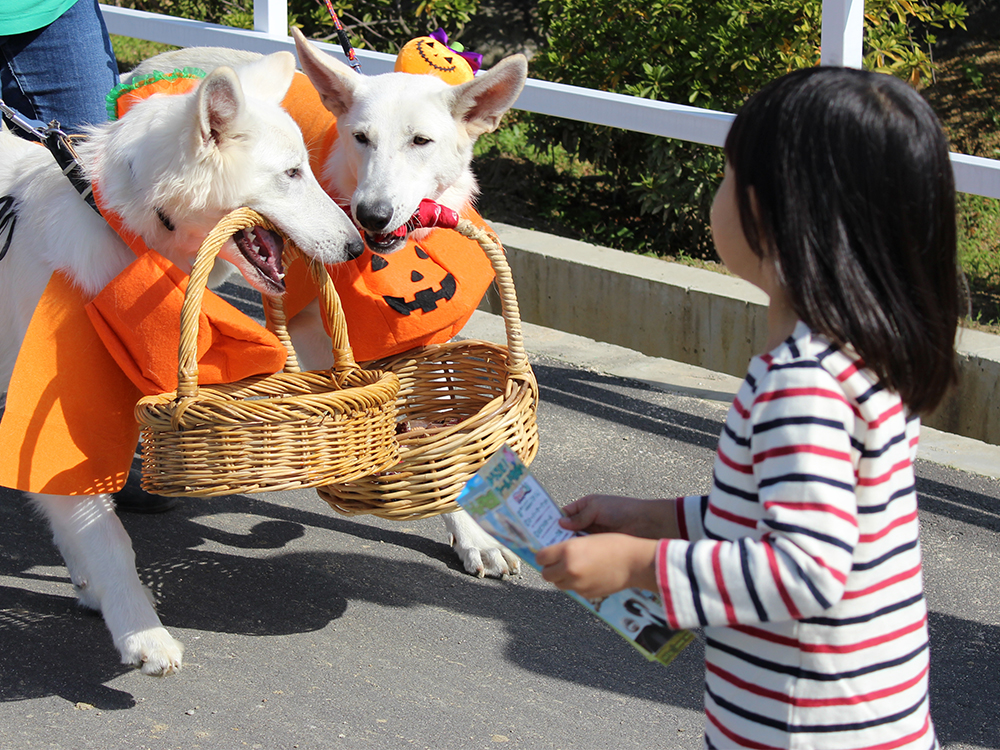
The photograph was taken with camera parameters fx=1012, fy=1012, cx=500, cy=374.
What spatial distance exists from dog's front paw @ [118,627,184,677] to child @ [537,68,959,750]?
155 centimetres

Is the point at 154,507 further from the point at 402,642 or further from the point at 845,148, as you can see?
the point at 845,148

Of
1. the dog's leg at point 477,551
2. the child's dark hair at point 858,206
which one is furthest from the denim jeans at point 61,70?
the child's dark hair at point 858,206

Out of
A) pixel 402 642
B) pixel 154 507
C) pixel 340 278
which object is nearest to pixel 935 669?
pixel 402 642

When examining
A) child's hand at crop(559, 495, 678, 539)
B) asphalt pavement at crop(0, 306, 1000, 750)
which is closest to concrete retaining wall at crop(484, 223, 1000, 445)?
asphalt pavement at crop(0, 306, 1000, 750)

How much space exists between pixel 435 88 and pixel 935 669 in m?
2.35

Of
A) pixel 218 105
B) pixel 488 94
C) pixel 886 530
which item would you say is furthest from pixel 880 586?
pixel 488 94

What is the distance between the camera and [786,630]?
1447 mm

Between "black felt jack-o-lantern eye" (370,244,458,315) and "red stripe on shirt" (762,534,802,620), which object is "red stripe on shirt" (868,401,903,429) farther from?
"black felt jack-o-lantern eye" (370,244,458,315)

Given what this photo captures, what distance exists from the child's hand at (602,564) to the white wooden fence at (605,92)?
2.84 metres

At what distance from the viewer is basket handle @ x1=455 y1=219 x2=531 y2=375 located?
275 centimetres

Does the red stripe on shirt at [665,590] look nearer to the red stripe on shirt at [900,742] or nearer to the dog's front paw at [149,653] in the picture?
the red stripe on shirt at [900,742]

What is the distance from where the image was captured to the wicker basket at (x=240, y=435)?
226 cm

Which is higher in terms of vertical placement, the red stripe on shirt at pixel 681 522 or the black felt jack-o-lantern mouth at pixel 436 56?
the black felt jack-o-lantern mouth at pixel 436 56

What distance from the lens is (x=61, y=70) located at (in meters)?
3.38
